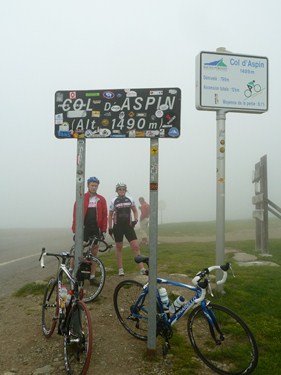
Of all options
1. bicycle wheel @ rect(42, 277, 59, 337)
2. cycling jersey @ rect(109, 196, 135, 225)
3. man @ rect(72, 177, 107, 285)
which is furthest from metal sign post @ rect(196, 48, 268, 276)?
bicycle wheel @ rect(42, 277, 59, 337)

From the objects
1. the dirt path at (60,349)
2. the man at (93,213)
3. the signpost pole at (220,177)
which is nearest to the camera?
A: the dirt path at (60,349)

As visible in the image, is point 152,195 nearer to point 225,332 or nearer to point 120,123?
point 120,123

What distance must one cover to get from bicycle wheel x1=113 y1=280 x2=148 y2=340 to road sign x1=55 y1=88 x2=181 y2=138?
230 cm

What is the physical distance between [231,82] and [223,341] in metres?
4.99

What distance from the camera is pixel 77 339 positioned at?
13.1 feet

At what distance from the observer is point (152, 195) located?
4.43 m

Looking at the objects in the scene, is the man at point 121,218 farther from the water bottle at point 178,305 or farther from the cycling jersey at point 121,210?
the water bottle at point 178,305

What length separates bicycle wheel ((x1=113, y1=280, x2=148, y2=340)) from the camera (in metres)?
4.92

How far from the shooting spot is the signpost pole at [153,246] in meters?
4.32

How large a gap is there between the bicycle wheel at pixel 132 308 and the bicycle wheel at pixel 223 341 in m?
0.88

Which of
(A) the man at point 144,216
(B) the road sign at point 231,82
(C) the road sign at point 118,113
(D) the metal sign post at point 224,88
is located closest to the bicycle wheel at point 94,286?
(D) the metal sign post at point 224,88

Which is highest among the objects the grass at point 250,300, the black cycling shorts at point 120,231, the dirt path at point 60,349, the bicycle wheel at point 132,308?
the black cycling shorts at point 120,231

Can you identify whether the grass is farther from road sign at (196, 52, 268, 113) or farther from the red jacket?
road sign at (196, 52, 268, 113)

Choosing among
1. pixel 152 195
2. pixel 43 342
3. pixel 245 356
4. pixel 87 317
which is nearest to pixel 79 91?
pixel 152 195
